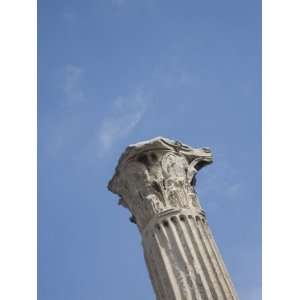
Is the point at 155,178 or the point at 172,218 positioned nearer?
the point at 172,218

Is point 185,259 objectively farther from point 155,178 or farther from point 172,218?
point 155,178

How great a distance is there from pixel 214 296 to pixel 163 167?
3.91 metres

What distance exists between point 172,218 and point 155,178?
133cm

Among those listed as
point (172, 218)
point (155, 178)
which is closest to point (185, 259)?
point (172, 218)

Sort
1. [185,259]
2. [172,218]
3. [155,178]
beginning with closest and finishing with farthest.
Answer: [185,259] < [172,218] < [155,178]

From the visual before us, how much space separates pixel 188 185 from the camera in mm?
15031

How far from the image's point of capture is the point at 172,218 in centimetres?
1392

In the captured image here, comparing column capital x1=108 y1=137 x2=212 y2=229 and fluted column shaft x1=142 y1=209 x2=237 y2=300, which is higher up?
column capital x1=108 y1=137 x2=212 y2=229

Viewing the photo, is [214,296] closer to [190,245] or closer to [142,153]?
[190,245]

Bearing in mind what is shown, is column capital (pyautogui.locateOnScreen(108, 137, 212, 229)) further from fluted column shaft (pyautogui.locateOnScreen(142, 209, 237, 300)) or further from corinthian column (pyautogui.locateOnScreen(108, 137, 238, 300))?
fluted column shaft (pyautogui.locateOnScreen(142, 209, 237, 300))

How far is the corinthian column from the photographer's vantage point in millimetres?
12799

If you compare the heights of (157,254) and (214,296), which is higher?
(157,254)

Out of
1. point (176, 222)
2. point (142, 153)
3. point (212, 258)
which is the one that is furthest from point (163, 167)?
point (212, 258)

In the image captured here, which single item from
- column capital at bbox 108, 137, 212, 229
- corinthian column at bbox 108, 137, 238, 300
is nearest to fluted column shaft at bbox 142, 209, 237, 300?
corinthian column at bbox 108, 137, 238, 300
